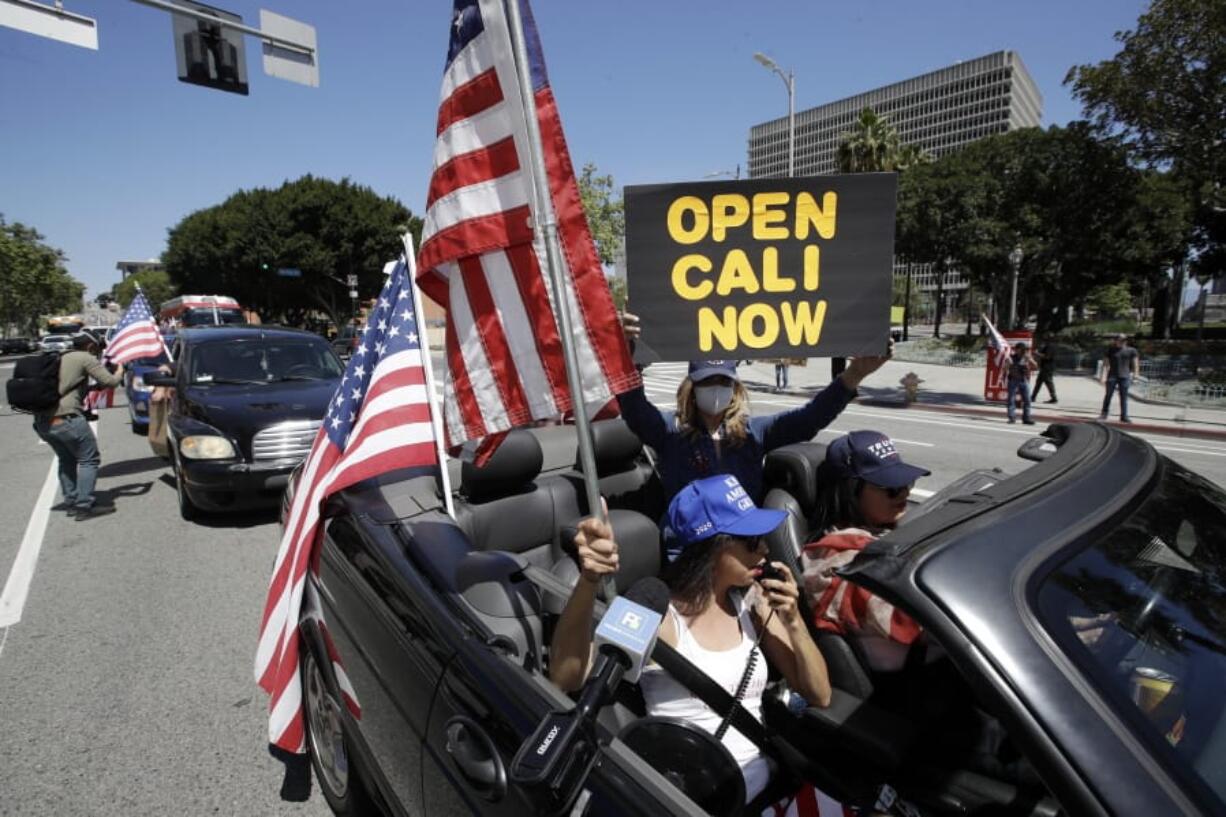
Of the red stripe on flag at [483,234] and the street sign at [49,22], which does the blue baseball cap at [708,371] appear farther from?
the street sign at [49,22]

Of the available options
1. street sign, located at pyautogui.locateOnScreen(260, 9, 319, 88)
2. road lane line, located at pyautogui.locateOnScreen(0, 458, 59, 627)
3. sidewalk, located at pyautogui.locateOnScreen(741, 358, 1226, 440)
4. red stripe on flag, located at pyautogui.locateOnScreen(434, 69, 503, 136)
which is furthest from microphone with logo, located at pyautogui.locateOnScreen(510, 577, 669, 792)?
sidewalk, located at pyautogui.locateOnScreen(741, 358, 1226, 440)

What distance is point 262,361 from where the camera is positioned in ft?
25.0

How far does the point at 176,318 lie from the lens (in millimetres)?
29812

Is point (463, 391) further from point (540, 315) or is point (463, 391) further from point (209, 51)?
point (209, 51)

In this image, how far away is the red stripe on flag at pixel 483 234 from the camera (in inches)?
80.4

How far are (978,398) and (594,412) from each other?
1855 cm

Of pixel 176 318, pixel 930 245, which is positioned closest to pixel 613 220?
pixel 930 245

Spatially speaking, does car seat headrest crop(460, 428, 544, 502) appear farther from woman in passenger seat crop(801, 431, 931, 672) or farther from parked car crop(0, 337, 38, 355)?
parked car crop(0, 337, 38, 355)

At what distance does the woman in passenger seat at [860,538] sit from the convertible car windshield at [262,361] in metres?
6.13

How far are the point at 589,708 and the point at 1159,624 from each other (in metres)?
1.21

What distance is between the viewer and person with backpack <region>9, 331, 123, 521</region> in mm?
6234

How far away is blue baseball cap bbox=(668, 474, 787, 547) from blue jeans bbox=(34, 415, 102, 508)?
22.6ft

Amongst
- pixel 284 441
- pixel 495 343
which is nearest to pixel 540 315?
pixel 495 343

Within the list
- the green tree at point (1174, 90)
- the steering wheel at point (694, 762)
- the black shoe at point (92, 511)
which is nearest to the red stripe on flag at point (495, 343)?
the steering wheel at point (694, 762)
